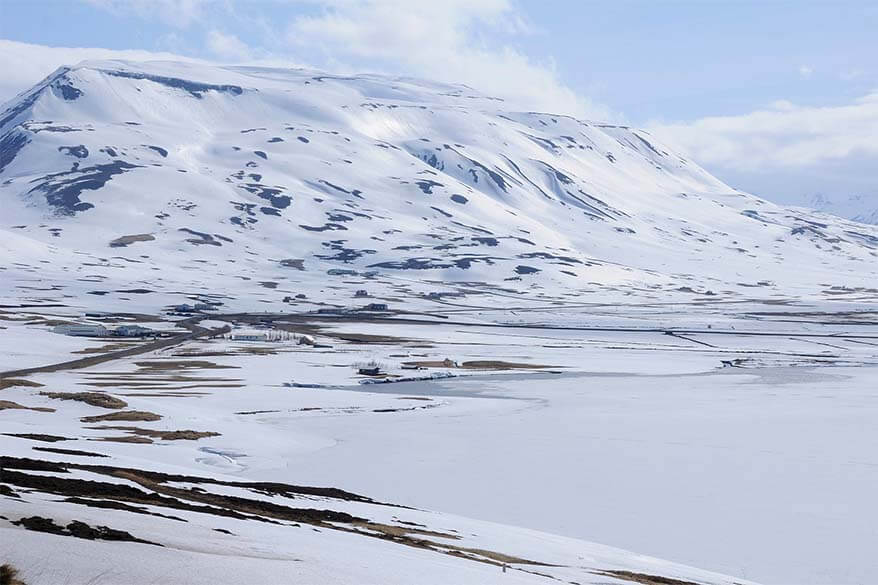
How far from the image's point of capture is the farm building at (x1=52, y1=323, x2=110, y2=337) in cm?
13012

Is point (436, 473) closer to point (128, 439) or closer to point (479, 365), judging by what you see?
point (128, 439)

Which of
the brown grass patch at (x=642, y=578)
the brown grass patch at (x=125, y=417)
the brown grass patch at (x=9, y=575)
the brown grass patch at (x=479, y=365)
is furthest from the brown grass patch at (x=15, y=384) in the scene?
the brown grass patch at (x=9, y=575)

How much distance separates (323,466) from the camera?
5106 centimetres

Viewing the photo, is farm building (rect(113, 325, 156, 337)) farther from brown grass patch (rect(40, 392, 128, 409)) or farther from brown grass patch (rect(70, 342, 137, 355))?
brown grass patch (rect(40, 392, 128, 409))

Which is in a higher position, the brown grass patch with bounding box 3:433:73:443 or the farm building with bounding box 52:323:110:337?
the farm building with bounding box 52:323:110:337

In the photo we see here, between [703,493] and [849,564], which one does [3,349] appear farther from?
[849,564]

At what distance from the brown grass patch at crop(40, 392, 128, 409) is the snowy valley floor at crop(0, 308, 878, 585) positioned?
10.4 inches

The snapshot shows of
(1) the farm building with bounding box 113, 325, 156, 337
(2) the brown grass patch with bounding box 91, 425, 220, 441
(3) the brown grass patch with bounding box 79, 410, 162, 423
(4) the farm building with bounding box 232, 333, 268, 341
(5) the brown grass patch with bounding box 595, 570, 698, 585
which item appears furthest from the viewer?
(1) the farm building with bounding box 113, 325, 156, 337

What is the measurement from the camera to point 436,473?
4931 centimetres

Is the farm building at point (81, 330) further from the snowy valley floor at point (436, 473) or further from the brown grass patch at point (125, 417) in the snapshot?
the brown grass patch at point (125, 417)

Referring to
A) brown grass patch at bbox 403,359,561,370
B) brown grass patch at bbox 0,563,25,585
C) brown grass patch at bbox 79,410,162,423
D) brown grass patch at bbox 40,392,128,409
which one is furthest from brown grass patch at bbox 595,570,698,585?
brown grass patch at bbox 403,359,561,370

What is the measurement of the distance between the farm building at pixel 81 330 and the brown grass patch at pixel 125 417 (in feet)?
231

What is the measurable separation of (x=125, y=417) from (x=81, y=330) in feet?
242

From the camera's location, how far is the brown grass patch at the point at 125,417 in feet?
204
